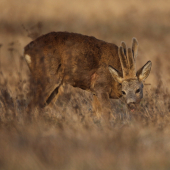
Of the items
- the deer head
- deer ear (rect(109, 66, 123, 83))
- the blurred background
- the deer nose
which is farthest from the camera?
the blurred background

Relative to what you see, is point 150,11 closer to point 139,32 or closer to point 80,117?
point 139,32

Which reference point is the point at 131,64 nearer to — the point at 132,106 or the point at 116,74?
the point at 116,74

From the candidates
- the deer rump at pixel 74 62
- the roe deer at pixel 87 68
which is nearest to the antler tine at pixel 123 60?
the roe deer at pixel 87 68

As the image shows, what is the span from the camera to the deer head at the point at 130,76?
27.1 ft

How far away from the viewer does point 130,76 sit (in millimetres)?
8523

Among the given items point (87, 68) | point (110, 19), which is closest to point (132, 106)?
point (87, 68)

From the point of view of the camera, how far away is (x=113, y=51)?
911 cm

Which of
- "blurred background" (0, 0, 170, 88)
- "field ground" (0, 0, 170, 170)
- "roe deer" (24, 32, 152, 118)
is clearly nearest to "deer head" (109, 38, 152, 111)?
"roe deer" (24, 32, 152, 118)

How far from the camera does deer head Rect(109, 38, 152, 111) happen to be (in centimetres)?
826

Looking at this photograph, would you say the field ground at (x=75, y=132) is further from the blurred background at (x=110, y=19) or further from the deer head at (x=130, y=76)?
the blurred background at (x=110, y=19)

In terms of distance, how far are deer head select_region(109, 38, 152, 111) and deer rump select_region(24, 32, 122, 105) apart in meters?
0.37

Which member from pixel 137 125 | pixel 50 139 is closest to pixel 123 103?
pixel 137 125

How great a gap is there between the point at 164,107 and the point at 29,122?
3.29 meters

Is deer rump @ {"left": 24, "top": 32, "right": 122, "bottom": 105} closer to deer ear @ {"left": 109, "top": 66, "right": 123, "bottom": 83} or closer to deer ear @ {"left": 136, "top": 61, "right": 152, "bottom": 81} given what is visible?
deer ear @ {"left": 109, "top": 66, "right": 123, "bottom": 83}
